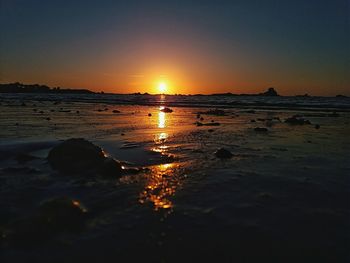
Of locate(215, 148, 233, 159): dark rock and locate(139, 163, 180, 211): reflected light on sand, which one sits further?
locate(215, 148, 233, 159): dark rock

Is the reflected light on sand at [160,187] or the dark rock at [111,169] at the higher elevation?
the dark rock at [111,169]

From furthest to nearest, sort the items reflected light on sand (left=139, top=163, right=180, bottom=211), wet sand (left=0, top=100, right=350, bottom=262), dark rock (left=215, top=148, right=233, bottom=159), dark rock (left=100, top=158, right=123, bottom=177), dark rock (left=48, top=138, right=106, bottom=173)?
1. dark rock (left=215, top=148, right=233, bottom=159)
2. dark rock (left=48, top=138, right=106, bottom=173)
3. dark rock (left=100, top=158, right=123, bottom=177)
4. reflected light on sand (left=139, top=163, right=180, bottom=211)
5. wet sand (left=0, top=100, right=350, bottom=262)

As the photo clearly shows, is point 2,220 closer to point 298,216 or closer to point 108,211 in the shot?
point 108,211

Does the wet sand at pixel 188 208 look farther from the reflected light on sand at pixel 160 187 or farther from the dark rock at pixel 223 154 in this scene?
the dark rock at pixel 223 154

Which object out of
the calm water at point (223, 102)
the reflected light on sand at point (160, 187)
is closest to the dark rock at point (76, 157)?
the reflected light on sand at point (160, 187)

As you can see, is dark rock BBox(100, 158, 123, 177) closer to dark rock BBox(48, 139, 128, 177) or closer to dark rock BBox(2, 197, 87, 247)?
dark rock BBox(48, 139, 128, 177)

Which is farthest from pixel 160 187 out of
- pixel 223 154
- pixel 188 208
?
pixel 223 154

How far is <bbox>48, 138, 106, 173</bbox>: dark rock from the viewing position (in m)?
8.33

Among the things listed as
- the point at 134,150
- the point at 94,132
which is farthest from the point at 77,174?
the point at 94,132

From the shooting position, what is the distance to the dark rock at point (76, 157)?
8.33 m

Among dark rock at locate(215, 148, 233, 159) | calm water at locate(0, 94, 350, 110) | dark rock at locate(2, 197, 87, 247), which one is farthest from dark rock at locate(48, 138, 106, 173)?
calm water at locate(0, 94, 350, 110)

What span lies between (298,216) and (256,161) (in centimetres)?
412

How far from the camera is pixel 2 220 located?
16.7 feet

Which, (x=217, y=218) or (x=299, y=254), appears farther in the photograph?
(x=217, y=218)
